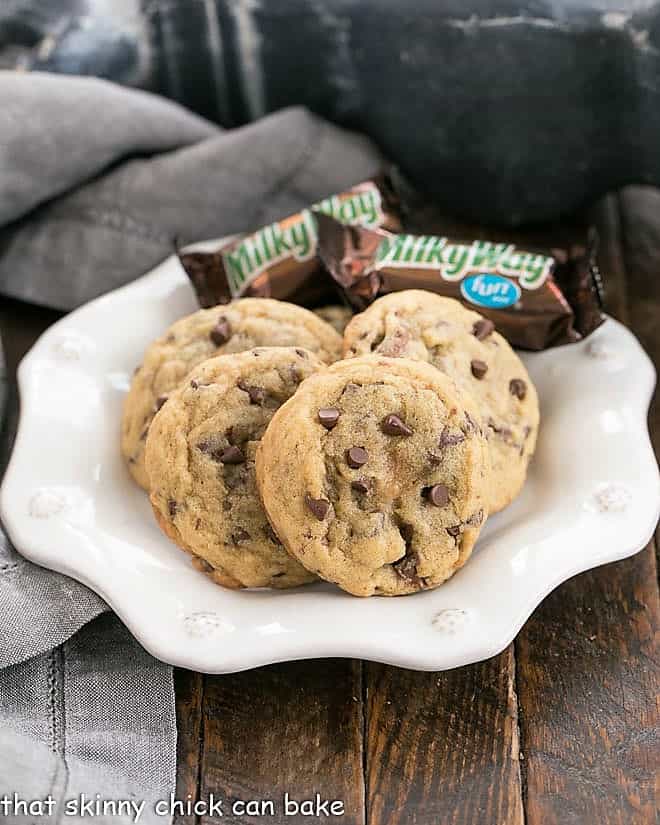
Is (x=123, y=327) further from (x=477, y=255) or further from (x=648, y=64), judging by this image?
(x=648, y=64)

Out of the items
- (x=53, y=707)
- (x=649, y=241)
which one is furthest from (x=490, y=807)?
(x=649, y=241)

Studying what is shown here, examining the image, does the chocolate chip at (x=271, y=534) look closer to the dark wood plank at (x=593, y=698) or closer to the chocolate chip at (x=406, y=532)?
the chocolate chip at (x=406, y=532)

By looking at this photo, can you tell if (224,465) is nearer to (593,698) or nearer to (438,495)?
(438,495)

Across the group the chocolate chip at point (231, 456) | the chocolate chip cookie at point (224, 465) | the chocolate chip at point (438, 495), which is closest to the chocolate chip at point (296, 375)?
the chocolate chip cookie at point (224, 465)

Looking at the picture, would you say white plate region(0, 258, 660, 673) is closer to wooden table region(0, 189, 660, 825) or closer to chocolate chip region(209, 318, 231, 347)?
wooden table region(0, 189, 660, 825)

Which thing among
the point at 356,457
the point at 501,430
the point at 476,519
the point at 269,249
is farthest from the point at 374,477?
the point at 269,249

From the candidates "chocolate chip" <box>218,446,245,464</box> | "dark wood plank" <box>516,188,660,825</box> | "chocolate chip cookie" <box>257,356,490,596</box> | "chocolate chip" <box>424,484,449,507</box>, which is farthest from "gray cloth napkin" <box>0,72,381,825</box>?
"dark wood plank" <box>516,188,660,825</box>

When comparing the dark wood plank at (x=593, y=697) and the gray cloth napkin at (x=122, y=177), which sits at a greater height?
the gray cloth napkin at (x=122, y=177)
